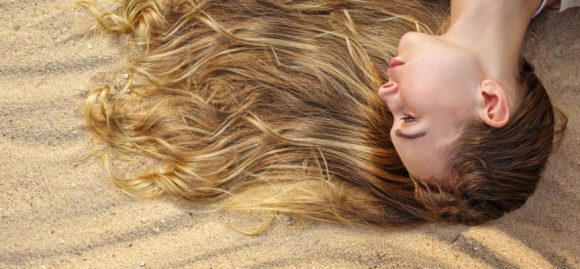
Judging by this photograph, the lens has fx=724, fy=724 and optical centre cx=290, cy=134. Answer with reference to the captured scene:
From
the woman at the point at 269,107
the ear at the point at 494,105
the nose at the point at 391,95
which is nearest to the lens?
the ear at the point at 494,105

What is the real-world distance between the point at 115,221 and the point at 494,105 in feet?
4.57

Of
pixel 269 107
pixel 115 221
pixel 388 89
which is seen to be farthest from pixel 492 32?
pixel 115 221

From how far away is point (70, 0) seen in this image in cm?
290

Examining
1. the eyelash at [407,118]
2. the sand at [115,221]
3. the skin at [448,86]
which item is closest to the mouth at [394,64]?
the skin at [448,86]

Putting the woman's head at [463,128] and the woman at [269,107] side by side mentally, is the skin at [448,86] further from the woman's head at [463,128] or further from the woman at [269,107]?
the woman at [269,107]

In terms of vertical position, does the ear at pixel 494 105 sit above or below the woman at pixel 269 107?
above

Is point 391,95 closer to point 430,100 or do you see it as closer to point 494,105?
point 430,100

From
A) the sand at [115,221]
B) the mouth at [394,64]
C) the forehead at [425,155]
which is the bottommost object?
the sand at [115,221]

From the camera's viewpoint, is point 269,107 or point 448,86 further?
point 269,107

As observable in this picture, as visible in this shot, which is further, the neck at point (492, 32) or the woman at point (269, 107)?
the woman at point (269, 107)

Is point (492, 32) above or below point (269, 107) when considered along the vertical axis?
above

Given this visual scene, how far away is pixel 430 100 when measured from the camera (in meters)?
2.26

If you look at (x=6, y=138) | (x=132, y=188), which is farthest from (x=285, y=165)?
(x=6, y=138)

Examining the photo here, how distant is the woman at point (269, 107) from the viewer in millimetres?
2605
